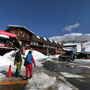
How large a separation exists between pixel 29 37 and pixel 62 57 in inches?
832

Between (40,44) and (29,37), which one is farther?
(40,44)

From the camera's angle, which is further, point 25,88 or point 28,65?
point 28,65

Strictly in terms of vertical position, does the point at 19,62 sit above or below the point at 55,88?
above

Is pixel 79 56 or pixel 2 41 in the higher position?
pixel 2 41

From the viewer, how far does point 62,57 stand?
60.5ft

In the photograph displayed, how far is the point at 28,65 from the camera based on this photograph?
4.92 meters

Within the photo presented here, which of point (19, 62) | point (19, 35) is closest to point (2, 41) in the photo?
point (19, 35)

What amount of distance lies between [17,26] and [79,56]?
75.4 ft

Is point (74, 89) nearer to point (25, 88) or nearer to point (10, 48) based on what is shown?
point (25, 88)

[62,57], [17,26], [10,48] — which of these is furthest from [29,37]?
[62,57]

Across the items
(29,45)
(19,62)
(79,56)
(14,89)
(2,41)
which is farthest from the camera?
(29,45)

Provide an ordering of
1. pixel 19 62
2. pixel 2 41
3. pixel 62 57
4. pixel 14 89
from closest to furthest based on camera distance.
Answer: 1. pixel 14 89
2. pixel 19 62
3. pixel 62 57
4. pixel 2 41

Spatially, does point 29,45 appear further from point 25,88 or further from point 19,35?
point 25,88

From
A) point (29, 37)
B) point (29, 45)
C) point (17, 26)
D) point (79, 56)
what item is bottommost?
point (79, 56)
